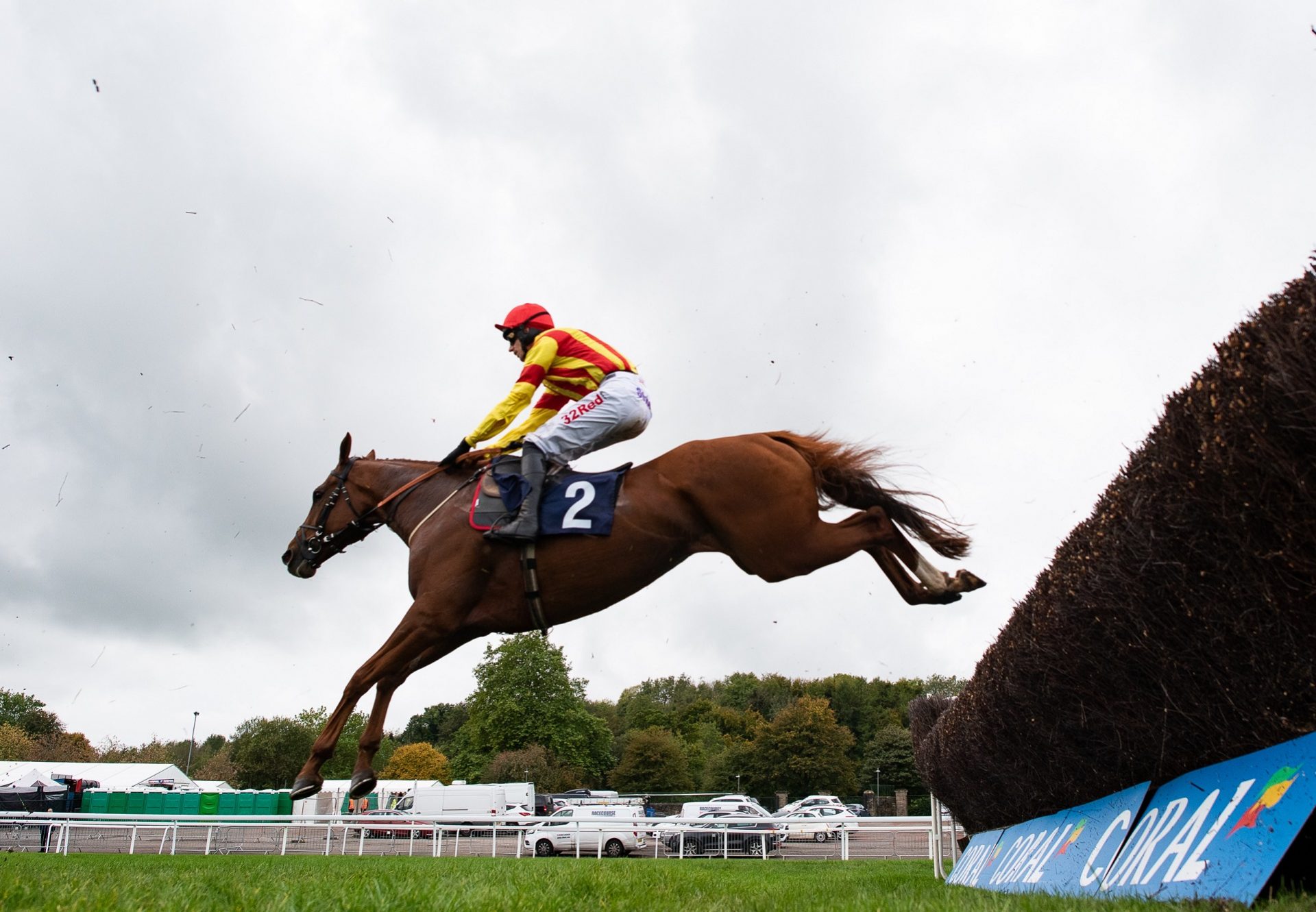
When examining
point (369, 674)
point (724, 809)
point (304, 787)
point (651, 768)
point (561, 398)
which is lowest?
point (651, 768)

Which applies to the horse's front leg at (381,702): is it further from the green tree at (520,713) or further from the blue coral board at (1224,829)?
the green tree at (520,713)

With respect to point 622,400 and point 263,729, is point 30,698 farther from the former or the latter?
point 622,400

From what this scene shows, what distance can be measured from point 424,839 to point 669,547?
20.7m

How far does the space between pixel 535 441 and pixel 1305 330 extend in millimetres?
4229

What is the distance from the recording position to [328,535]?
23.2 ft

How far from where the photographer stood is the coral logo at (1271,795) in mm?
3586

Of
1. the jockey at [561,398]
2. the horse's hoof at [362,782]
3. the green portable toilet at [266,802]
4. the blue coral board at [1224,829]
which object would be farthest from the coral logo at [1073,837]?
the green portable toilet at [266,802]

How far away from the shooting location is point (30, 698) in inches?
3691

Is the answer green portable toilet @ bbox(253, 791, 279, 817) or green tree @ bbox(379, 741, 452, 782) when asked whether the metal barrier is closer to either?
green portable toilet @ bbox(253, 791, 279, 817)

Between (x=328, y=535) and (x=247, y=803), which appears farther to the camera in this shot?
(x=247, y=803)

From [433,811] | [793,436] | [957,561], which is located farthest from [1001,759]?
[433,811]

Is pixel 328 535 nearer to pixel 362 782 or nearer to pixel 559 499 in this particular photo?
pixel 362 782

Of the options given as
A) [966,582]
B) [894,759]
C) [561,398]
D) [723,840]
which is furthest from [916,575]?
[894,759]

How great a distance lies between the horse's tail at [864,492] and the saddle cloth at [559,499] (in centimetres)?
126
